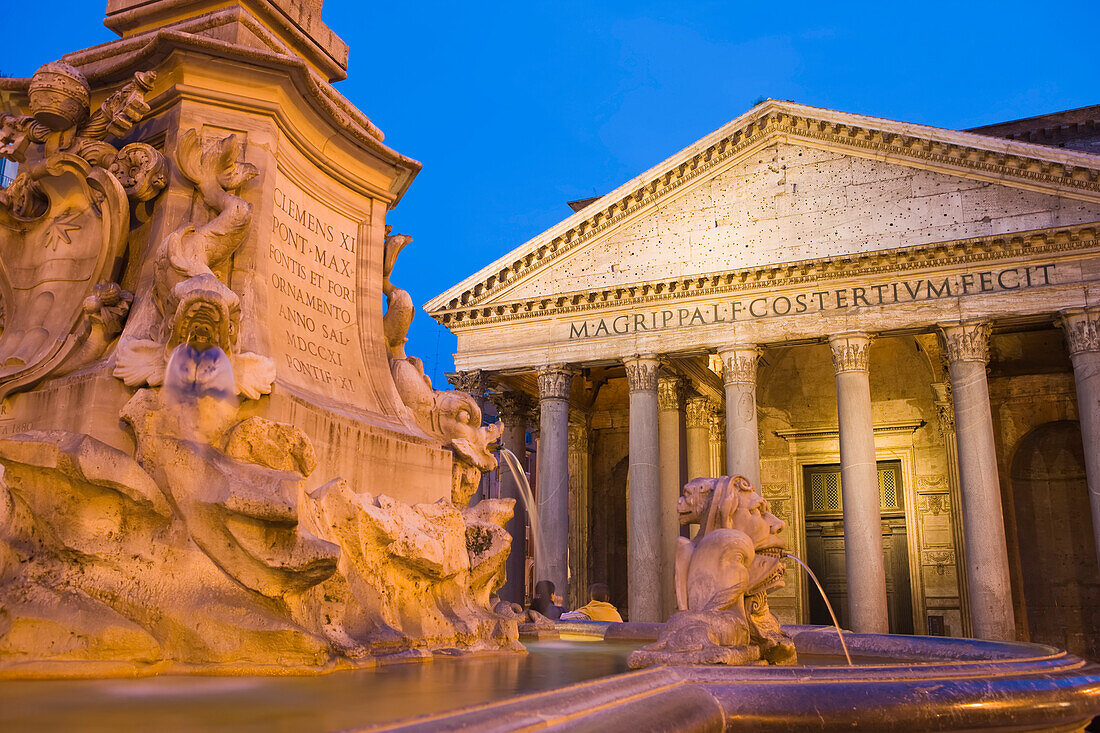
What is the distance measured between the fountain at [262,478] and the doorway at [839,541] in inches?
776

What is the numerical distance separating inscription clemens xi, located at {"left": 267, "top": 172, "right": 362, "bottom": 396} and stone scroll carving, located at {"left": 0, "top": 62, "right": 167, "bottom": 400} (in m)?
0.70

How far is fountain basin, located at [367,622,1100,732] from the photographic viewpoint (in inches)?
93.5

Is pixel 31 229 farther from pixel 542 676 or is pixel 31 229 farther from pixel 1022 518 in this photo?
pixel 1022 518

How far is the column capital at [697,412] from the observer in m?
24.3

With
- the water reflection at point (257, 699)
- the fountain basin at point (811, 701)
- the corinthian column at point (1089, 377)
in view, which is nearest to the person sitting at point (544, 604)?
the fountain basin at point (811, 701)

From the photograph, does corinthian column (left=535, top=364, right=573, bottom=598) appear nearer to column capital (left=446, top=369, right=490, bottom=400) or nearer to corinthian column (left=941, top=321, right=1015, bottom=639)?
column capital (left=446, top=369, right=490, bottom=400)

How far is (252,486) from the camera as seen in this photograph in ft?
11.9

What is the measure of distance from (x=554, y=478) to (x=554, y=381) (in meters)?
2.39

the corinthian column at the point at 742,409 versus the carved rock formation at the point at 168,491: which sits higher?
Result: the corinthian column at the point at 742,409

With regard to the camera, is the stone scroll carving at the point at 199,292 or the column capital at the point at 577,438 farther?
the column capital at the point at 577,438

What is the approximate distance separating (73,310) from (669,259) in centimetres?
1792

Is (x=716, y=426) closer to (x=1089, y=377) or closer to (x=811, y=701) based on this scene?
(x=1089, y=377)

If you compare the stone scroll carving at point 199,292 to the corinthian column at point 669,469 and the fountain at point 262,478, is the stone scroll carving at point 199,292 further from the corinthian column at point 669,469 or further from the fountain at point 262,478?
the corinthian column at point 669,469

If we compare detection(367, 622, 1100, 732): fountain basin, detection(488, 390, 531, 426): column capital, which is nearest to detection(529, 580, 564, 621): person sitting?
detection(488, 390, 531, 426): column capital
